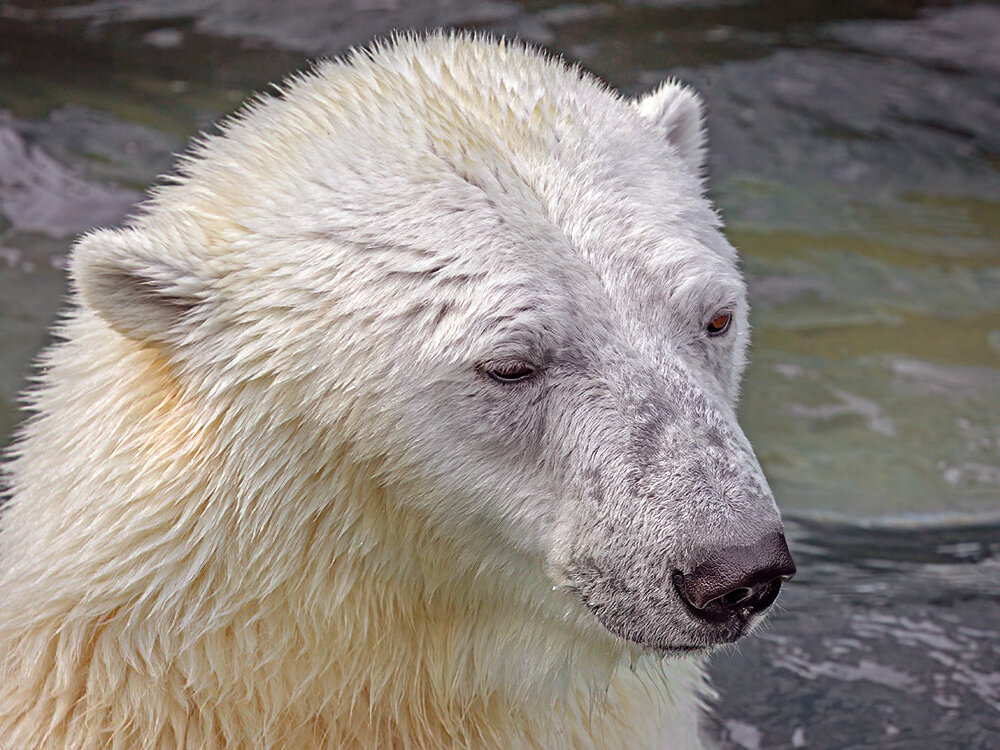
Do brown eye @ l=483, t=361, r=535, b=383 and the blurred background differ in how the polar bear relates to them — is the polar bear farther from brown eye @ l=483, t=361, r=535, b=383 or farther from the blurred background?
the blurred background

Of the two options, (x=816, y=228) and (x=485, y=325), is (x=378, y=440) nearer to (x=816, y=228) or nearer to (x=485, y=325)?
(x=485, y=325)

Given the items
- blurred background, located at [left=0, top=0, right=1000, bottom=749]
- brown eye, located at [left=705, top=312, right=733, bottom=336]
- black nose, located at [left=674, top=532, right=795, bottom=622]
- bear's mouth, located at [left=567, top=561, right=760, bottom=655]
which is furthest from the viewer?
blurred background, located at [left=0, top=0, right=1000, bottom=749]

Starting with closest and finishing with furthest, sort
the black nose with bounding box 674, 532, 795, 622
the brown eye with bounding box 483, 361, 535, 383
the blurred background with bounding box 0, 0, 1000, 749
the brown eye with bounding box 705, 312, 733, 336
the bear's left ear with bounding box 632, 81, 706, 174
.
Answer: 1. the black nose with bounding box 674, 532, 795, 622
2. the brown eye with bounding box 483, 361, 535, 383
3. the brown eye with bounding box 705, 312, 733, 336
4. the bear's left ear with bounding box 632, 81, 706, 174
5. the blurred background with bounding box 0, 0, 1000, 749

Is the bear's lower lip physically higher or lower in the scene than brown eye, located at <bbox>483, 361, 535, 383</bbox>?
lower

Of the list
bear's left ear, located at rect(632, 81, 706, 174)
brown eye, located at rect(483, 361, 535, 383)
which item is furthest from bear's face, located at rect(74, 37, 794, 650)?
bear's left ear, located at rect(632, 81, 706, 174)

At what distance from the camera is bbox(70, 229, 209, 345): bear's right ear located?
2744mm

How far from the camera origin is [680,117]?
11.7 ft

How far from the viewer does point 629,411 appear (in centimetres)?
268

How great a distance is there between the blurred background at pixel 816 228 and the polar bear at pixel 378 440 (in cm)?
190

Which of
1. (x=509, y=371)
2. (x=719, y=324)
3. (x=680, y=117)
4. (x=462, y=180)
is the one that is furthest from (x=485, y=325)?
(x=680, y=117)

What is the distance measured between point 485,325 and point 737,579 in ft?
2.44

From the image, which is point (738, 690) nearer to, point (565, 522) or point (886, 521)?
point (886, 521)

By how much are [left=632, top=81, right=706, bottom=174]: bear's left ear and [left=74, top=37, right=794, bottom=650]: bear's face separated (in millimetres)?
580

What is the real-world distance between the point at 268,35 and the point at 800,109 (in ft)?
12.3
